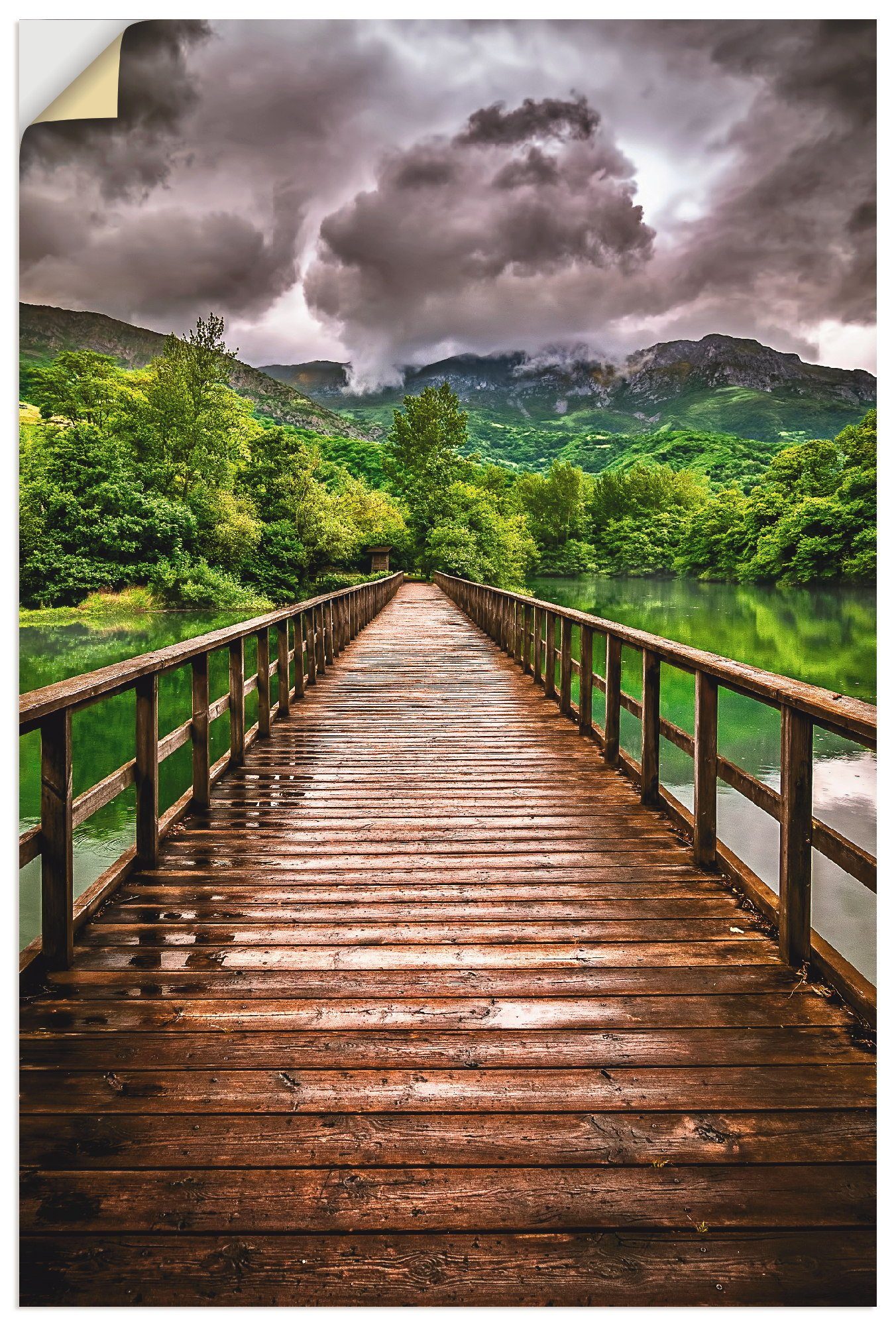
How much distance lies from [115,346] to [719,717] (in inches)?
1089

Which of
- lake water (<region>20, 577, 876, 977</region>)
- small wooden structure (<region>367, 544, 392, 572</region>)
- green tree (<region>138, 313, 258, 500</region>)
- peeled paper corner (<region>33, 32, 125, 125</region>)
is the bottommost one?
lake water (<region>20, 577, 876, 977</region>)

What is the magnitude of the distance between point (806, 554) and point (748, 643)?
9598 mm

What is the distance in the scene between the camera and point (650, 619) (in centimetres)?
2478

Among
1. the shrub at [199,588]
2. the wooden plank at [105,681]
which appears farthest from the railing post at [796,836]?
the shrub at [199,588]

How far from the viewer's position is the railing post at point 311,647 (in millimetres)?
6523

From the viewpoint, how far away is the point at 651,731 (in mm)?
3094

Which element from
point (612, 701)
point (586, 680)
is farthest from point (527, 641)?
point (612, 701)

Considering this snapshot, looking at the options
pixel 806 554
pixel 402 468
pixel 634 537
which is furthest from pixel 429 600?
pixel 634 537

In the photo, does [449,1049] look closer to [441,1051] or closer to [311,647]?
[441,1051]

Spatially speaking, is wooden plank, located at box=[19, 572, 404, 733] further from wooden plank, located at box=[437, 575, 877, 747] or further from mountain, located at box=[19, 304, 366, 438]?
wooden plank, located at box=[437, 575, 877, 747]

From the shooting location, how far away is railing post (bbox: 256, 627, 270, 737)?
14.3 feet

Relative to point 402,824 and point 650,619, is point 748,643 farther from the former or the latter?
point 402,824

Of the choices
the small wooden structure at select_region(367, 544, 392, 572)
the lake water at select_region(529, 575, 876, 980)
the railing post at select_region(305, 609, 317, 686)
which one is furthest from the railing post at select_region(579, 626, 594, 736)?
the small wooden structure at select_region(367, 544, 392, 572)

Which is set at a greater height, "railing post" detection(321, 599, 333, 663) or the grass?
the grass
